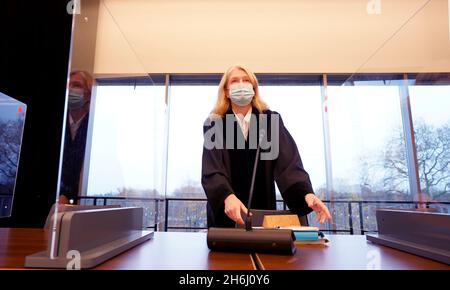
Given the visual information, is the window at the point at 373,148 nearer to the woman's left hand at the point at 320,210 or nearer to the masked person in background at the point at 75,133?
the woman's left hand at the point at 320,210

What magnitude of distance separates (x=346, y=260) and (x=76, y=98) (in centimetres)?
76

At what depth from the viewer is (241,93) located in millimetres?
1309

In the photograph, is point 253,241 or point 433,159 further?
point 433,159

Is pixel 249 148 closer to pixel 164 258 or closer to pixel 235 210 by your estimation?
pixel 235 210

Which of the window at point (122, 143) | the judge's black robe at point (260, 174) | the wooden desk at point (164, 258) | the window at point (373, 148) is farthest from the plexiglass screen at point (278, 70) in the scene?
the wooden desk at point (164, 258)

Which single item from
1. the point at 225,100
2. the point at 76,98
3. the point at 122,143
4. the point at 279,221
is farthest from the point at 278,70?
the point at 76,98

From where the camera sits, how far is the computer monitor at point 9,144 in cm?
253

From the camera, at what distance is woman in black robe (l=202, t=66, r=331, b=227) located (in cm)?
123

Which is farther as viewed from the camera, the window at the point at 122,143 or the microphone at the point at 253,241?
the window at the point at 122,143

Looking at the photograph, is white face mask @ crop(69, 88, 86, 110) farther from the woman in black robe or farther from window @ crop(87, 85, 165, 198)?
the woman in black robe
